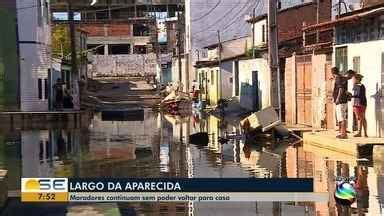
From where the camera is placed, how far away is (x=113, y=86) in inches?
2896

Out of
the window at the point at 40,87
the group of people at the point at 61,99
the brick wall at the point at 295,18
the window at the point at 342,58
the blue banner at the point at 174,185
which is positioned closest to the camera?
the blue banner at the point at 174,185

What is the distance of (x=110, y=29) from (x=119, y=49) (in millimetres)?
4207

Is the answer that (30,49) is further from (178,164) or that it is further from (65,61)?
(178,164)

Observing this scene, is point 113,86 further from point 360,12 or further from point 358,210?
point 358,210

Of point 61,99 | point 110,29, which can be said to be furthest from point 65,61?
point 110,29

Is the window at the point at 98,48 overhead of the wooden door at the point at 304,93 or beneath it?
overhead

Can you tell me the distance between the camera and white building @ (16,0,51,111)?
33750mm

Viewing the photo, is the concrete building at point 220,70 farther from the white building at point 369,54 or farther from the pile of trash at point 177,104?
the white building at point 369,54

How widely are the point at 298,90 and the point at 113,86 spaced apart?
49422mm

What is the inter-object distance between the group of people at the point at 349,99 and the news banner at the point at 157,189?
9.74 m

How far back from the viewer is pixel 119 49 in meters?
101

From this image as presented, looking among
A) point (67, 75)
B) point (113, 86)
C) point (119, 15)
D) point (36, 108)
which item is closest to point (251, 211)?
point (36, 108)

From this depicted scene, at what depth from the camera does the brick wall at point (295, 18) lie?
39.3 metres

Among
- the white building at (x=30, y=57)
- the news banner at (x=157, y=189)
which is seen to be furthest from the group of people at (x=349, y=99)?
the white building at (x=30, y=57)
